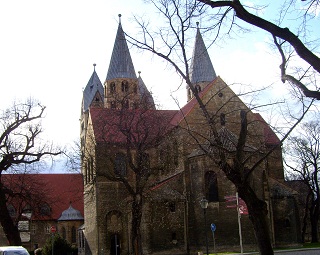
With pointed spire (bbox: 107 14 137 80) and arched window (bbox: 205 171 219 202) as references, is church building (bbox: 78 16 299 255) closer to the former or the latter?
arched window (bbox: 205 171 219 202)

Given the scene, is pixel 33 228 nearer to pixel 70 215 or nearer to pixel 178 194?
pixel 70 215

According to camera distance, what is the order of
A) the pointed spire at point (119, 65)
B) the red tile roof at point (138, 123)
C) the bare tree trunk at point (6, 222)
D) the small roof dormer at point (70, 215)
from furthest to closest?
the small roof dormer at point (70, 215), the pointed spire at point (119, 65), the red tile roof at point (138, 123), the bare tree trunk at point (6, 222)

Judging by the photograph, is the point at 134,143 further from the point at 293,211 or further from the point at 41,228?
the point at 41,228

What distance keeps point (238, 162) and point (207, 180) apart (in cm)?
2566

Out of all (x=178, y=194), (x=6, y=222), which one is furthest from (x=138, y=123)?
(x=178, y=194)

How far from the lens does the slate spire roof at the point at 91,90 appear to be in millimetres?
71688

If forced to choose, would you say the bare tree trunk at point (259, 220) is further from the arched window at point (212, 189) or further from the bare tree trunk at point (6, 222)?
the arched window at point (212, 189)

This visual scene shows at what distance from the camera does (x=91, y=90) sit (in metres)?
72.9

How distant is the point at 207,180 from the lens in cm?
3916

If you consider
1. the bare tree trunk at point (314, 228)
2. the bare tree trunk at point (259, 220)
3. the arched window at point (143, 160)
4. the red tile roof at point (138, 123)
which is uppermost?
the red tile roof at point (138, 123)

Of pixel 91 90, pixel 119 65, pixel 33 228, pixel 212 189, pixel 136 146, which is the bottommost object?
pixel 33 228

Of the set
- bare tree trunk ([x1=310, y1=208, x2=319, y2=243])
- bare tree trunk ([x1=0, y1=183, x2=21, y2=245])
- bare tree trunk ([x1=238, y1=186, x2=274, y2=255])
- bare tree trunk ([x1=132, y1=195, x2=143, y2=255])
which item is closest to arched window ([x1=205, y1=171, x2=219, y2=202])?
bare tree trunk ([x1=132, y1=195, x2=143, y2=255])

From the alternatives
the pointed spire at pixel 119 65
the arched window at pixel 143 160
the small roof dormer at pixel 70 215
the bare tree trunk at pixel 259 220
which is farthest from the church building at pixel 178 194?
the small roof dormer at pixel 70 215

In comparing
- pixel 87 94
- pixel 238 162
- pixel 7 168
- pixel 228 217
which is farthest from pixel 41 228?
pixel 238 162
